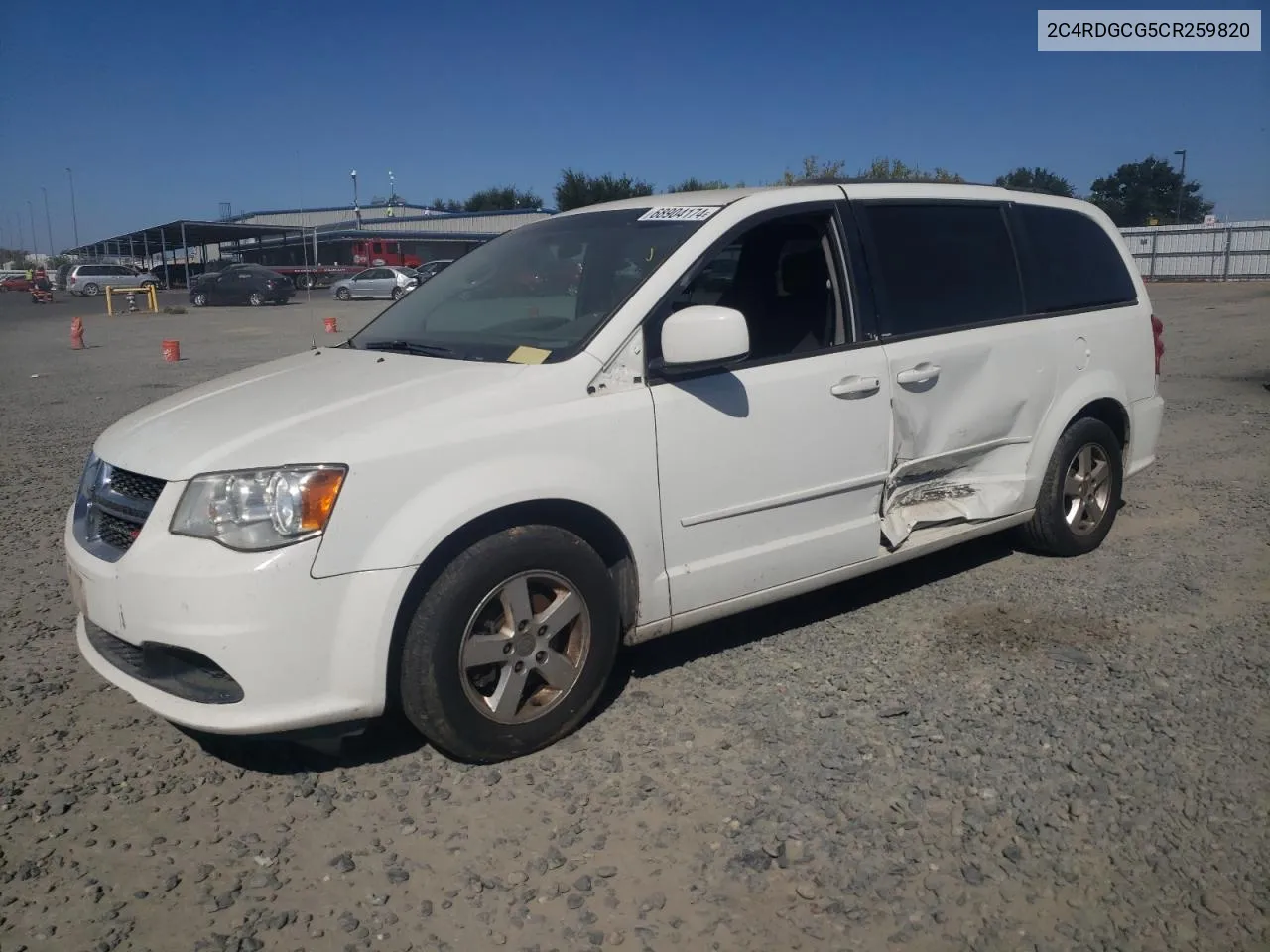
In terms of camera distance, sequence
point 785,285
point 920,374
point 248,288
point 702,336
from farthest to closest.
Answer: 1. point 248,288
2. point 785,285
3. point 920,374
4. point 702,336

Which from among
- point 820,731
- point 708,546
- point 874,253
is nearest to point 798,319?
point 874,253

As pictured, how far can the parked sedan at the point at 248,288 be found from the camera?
37844 millimetres

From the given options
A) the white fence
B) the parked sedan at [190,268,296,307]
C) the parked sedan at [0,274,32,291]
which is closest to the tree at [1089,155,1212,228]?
the white fence

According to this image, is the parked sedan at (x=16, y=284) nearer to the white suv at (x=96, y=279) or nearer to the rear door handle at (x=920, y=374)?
the white suv at (x=96, y=279)

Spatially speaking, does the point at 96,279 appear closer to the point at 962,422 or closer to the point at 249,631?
the point at 962,422

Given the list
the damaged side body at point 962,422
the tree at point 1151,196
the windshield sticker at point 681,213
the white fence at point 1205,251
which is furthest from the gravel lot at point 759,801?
the tree at point 1151,196

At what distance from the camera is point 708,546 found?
3.79 meters

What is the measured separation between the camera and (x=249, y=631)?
Answer: 2961 mm

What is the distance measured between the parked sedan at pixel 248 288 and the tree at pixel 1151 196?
168ft

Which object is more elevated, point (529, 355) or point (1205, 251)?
point (1205, 251)

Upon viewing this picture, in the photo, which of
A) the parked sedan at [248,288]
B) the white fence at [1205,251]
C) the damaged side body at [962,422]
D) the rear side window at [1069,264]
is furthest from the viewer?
the parked sedan at [248,288]

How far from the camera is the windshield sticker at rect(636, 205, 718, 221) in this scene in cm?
401

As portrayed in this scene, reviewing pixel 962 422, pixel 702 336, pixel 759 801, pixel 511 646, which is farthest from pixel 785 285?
pixel 759 801

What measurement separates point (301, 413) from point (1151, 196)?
73587mm
